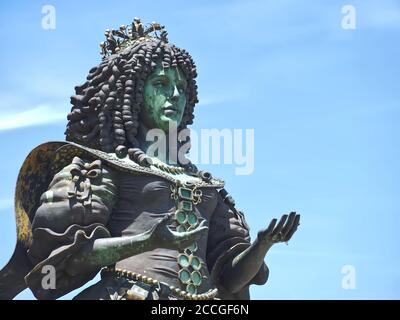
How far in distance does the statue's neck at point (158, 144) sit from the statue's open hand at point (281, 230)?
4.73ft

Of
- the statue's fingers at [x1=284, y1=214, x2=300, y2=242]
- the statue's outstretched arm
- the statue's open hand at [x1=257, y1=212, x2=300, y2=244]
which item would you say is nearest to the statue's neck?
the statue's outstretched arm

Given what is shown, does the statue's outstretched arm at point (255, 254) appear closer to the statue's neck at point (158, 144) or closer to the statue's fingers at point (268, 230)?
the statue's fingers at point (268, 230)

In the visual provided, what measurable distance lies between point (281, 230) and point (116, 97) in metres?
2.36

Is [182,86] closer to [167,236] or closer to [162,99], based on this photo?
[162,99]

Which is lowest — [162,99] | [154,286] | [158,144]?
[154,286]

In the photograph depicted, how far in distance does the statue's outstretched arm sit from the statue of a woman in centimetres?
1

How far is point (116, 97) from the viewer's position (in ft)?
75.2

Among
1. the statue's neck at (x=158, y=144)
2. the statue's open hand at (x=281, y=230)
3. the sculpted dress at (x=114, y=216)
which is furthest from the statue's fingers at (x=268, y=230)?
the statue's neck at (x=158, y=144)

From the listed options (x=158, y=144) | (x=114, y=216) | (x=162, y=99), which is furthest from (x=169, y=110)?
(x=114, y=216)

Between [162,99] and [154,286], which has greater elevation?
[162,99]

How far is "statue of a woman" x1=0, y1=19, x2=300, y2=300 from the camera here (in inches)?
868

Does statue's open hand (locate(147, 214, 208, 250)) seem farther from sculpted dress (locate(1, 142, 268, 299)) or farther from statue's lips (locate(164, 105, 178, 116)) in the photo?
statue's lips (locate(164, 105, 178, 116))

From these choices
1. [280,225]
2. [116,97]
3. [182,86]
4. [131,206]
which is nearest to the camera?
[280,225]

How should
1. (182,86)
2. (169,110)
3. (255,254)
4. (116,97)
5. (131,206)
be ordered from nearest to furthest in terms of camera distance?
(131,206) → (255,254) → (116,97) → (169,110) → (182,86)
